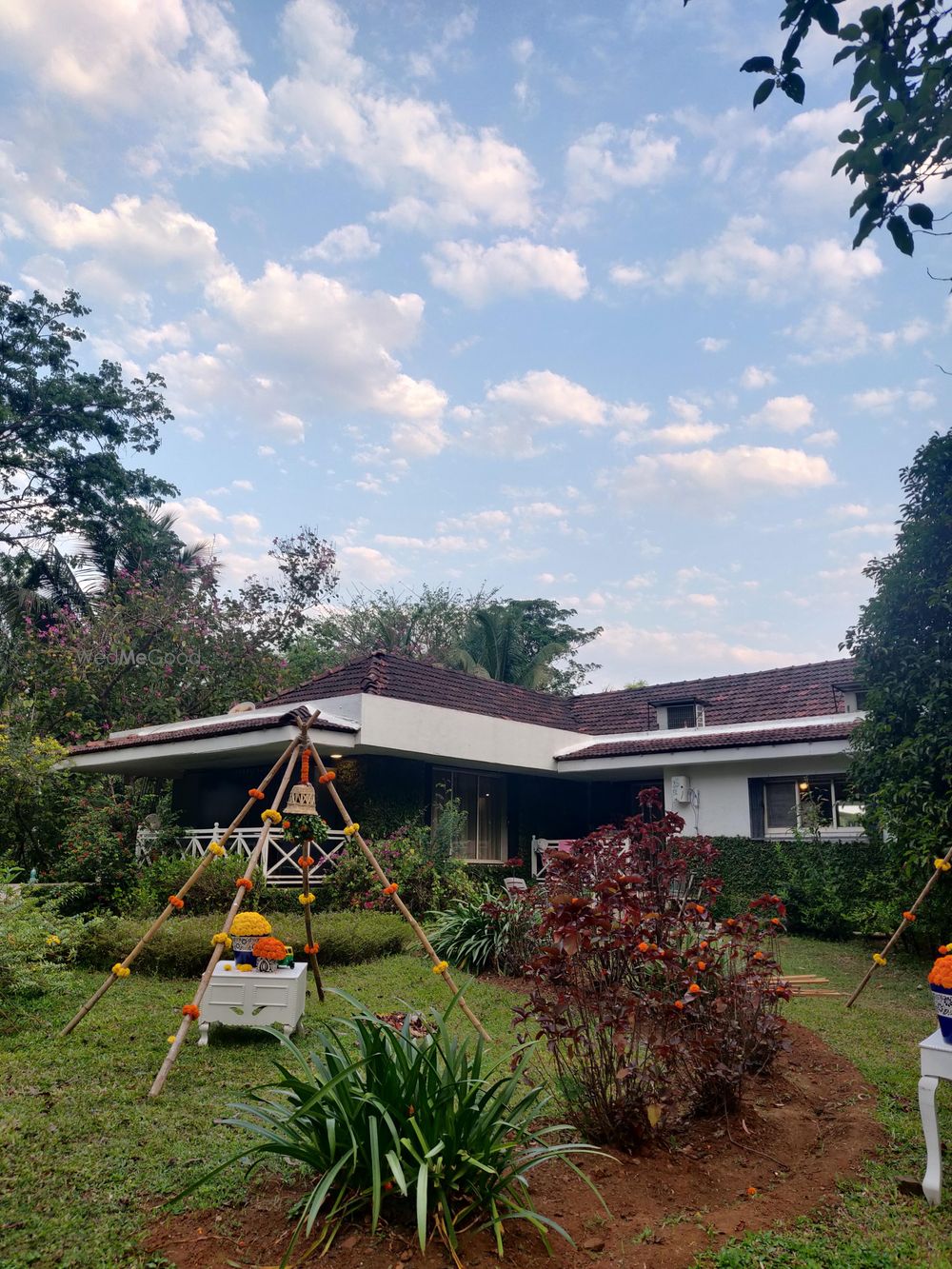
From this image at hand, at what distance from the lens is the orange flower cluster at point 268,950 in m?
6.26

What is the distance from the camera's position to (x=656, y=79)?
6.47m

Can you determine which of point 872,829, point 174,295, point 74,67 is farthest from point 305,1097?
point 174,295

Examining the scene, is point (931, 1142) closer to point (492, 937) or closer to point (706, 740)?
point (492, 937)

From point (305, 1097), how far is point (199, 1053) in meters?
2.98

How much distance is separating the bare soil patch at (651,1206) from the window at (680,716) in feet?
42.6

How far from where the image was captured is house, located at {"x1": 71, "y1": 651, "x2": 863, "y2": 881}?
13586 mm

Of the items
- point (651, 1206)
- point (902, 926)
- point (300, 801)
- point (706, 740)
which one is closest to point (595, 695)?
point (706, 740)

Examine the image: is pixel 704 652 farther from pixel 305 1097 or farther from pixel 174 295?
pixel 305 1097

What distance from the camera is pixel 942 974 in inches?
157

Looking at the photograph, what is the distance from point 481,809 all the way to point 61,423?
14.7 meters

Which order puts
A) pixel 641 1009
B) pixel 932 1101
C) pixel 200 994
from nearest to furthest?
pixel 932 1101 → pixel 641 1009 → pixel 200 994

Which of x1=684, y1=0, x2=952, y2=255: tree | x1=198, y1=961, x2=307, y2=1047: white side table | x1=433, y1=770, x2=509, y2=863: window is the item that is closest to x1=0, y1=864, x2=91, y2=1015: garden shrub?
x1=198, y1=961, x2=307, y2=1047: white side table

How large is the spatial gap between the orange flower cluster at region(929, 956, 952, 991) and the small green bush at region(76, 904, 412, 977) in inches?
233

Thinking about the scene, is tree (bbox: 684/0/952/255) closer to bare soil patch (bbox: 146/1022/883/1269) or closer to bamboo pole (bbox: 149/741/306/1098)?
bare soil patch (bbox: 146/1022/883/1269)
